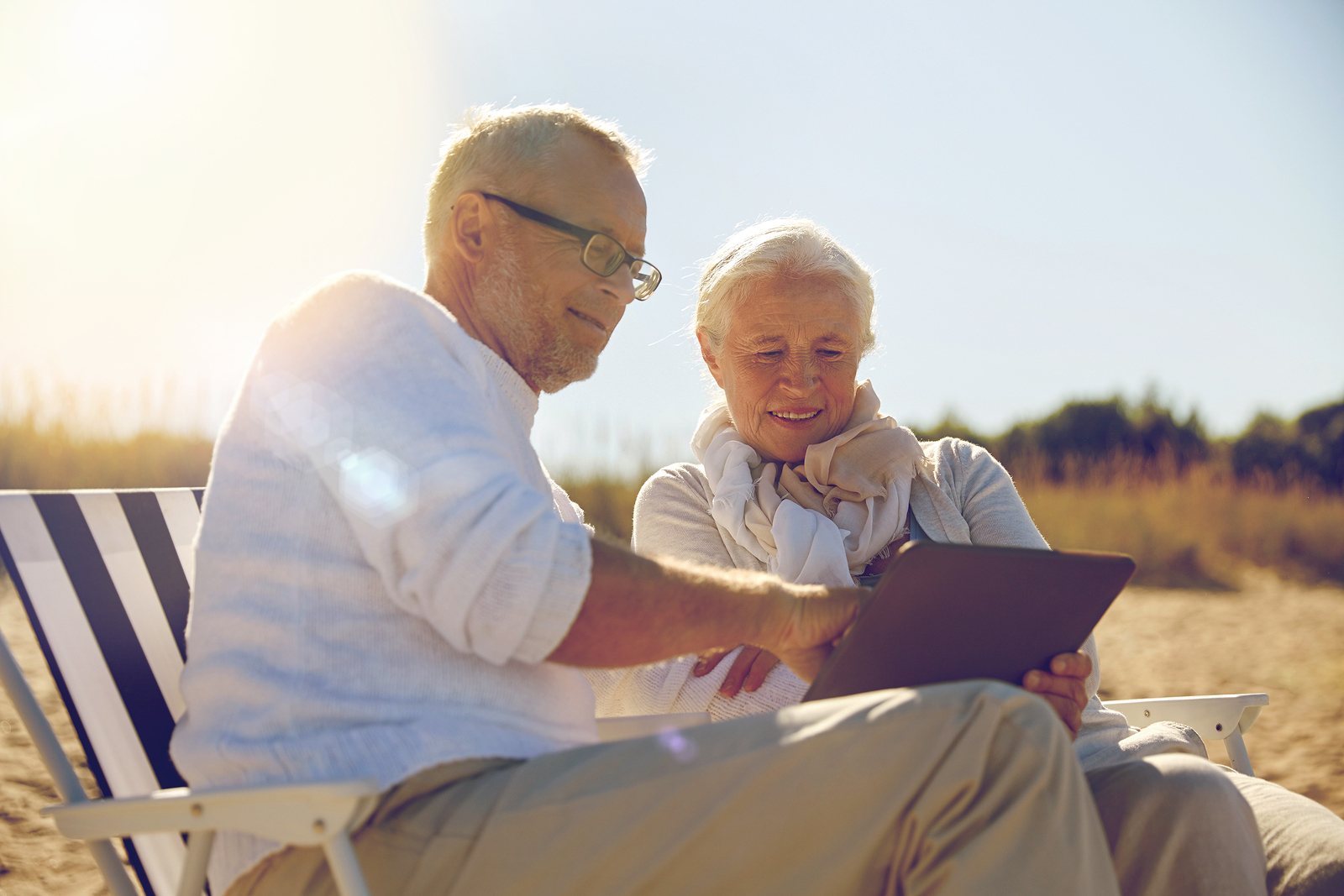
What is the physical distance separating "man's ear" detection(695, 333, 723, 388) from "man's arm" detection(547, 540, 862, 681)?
1517mm

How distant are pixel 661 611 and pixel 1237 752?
6.65 ft

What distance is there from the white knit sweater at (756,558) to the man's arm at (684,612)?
0.70m

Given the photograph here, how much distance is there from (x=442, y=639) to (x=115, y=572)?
3.07 feet

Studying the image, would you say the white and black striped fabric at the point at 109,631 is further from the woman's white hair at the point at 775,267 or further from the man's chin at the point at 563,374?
the woman's white hair at the point at 775,267

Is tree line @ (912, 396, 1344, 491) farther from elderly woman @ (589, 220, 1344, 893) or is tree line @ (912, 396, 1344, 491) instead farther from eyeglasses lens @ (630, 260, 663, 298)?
eyeglasses lens @ (630, 260, 663, 298)

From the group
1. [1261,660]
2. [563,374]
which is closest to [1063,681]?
[563,374]

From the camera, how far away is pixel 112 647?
1.81 metres

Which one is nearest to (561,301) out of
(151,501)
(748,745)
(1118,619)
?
(151,501)

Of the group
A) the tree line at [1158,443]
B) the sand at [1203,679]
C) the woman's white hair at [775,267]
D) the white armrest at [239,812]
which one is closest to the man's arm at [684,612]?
the white armrest at [239,812]

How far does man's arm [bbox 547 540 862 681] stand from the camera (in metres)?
1.40

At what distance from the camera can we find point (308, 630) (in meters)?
1.39

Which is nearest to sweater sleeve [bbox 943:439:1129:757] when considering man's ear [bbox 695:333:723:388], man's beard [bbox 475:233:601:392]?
man's ear [bbox 695:333:723:388]

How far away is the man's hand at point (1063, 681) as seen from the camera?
5.92 feet

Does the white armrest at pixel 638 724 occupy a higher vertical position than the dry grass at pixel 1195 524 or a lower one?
higher
